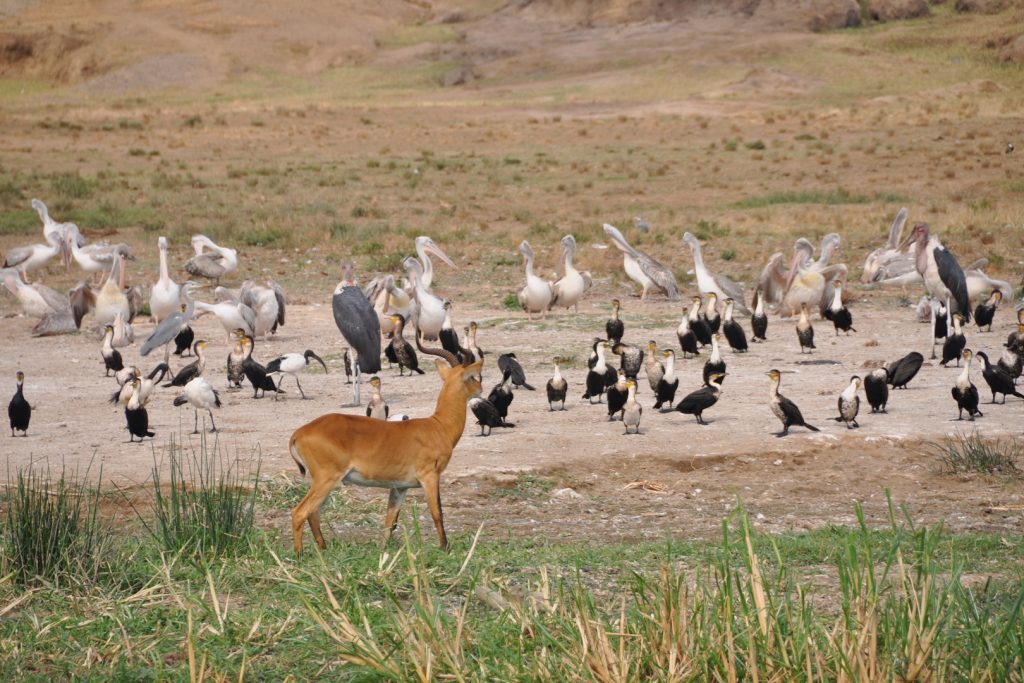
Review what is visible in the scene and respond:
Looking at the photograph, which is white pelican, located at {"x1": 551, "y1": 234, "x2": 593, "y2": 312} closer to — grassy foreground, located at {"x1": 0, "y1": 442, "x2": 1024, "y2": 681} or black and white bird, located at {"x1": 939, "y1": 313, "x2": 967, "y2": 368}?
black and white bird, located at {"x1": 939, "y1": 313, "x2": 967, "y2": 368}

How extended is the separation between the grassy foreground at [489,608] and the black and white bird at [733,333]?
682 cm

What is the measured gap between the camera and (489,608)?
5.69 m

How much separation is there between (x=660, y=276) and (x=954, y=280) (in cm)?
417

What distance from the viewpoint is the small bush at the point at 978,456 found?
8.69 m

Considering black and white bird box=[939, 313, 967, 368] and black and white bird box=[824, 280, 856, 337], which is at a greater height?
black and white bird box=[824, 280, 856, 337]

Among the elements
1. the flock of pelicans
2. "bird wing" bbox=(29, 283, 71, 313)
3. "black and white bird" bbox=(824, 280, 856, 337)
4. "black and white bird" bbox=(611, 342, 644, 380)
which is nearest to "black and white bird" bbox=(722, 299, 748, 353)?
the flock of pelicans

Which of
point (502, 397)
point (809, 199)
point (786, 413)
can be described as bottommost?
point (786, 413)

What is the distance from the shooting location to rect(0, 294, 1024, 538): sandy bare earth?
8.05 m

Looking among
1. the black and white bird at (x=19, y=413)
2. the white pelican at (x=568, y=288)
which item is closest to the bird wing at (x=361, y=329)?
the black and white bird at (x=19, y=413)

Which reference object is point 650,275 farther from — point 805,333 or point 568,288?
point 805,333

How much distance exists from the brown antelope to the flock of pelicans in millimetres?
872

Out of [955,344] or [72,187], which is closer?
[955,344]

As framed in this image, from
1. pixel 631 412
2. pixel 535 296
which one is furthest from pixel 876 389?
pixel 535 296

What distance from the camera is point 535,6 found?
90.5m
